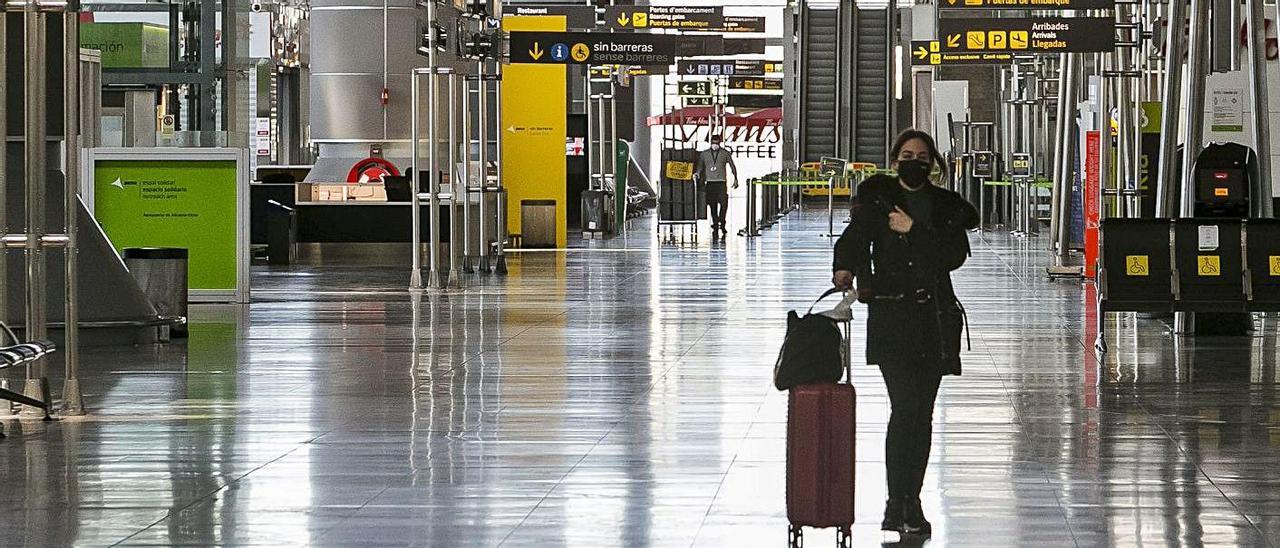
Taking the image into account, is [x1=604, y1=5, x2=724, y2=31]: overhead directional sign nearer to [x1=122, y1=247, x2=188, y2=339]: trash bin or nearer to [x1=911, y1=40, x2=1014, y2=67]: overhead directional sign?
[x1=911, y1=40, x2=1014, y2=67]: overhead directional sign

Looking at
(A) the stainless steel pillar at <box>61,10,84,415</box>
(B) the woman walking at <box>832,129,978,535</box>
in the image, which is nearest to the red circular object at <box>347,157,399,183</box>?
(A) the stainless steel pillar at <box>61,10,84,415</box>

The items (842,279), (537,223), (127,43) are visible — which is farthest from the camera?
(537,223)

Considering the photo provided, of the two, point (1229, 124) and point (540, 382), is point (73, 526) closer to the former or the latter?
point (540, 382)

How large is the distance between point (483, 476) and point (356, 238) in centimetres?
2217

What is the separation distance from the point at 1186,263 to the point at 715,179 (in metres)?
23.2

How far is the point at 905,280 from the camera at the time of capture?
264 inches

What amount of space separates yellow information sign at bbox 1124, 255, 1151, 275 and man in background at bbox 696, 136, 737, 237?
21983mm

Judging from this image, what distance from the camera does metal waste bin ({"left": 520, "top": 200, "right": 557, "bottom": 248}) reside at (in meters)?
31.4

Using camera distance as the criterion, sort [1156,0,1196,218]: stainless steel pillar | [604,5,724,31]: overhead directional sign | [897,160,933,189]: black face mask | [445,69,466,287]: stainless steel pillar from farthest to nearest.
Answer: [604,5,724,31]: overhead directional sign < [445,69,466,287]: stainless steel pillar < [1156,0,1196,218]: stainless steel pillar < [897,160,933,189]: black face mask

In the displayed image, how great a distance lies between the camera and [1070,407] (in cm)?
1031

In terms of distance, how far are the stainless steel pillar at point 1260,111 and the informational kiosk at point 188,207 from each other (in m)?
9.10

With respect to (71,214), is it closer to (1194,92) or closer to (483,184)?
(1194,92)

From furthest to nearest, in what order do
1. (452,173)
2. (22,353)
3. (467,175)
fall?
(467,175), (452,173), (22,353)

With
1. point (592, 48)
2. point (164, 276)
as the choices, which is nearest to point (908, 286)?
point (164, 276)
